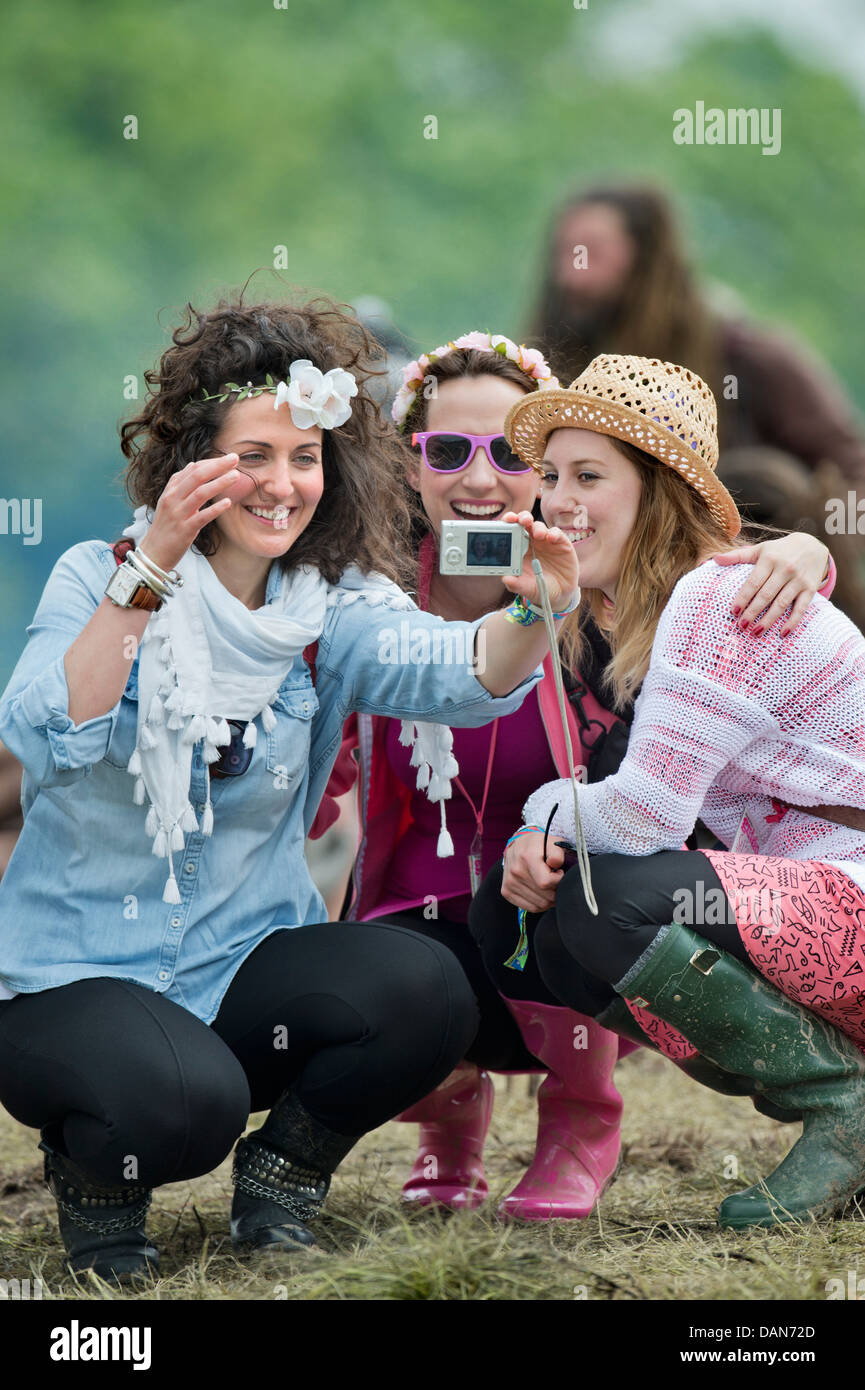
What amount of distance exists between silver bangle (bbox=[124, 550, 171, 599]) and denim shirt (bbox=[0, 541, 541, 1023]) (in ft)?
0.47

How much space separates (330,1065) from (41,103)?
451 centimetres

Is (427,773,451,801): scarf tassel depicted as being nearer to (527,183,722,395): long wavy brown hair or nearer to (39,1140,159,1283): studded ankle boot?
(39,1140,159,1283): studded ankle boot

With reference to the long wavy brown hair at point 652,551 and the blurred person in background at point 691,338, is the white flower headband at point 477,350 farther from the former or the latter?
the blurred person in background at point 691,338

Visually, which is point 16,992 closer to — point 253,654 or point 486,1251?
point 253,654

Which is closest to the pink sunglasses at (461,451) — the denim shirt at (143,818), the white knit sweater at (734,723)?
the denim shirt at (143,818)

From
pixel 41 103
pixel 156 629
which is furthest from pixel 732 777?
pixel 41 103

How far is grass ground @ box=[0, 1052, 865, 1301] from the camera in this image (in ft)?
5.31

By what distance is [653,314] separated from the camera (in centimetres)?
366

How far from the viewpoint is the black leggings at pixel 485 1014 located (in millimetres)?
2248

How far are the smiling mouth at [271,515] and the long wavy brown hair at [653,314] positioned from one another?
1537 mm

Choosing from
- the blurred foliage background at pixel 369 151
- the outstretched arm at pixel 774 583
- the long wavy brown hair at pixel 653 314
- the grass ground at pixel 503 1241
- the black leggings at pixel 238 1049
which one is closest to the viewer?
the grass ground at pixel 503 1241

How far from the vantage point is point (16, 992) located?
73.2 inches

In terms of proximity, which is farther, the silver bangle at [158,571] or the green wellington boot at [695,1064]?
the green wellington boot at [695,1064]

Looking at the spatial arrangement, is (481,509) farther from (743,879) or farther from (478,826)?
(743,879)
